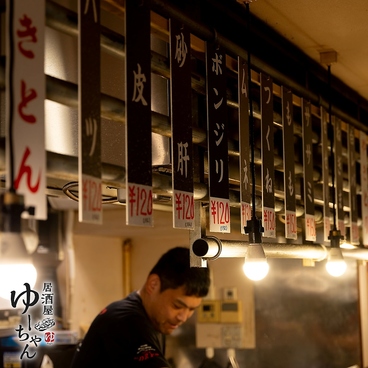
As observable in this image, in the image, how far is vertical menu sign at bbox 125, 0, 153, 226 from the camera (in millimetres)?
2652

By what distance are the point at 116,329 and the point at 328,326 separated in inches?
131

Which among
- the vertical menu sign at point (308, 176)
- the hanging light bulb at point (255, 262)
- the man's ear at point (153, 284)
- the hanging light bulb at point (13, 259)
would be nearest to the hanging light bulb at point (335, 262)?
the vertical menu sign at point (308, 176)

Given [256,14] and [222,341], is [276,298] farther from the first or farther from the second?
[256,14]

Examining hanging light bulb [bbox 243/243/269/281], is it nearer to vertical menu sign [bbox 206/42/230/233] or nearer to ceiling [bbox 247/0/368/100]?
vertical menu sign [bbox 206/42/230/233]

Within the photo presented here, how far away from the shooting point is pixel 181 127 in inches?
124

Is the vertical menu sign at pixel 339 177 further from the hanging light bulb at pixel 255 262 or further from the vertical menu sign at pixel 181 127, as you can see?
the vertical menu sign at pixel 181 127

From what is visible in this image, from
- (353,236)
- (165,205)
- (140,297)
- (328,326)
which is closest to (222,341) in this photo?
(328,326)

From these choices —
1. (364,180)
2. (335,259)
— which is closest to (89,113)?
(335,259)

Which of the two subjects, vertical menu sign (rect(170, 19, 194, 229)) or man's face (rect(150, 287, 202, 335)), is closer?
vertical menu sign (rect(170, 19, 194, 229))

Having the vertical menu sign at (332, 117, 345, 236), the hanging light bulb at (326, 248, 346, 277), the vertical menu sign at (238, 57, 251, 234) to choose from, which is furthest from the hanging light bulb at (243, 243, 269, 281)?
the vertical menu sign at (332, 117, 345, 236)

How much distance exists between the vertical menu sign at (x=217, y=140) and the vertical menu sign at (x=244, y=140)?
0.64 ft

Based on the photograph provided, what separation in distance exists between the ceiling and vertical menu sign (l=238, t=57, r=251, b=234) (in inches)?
21.3

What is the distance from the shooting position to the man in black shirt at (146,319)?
13.2 ft

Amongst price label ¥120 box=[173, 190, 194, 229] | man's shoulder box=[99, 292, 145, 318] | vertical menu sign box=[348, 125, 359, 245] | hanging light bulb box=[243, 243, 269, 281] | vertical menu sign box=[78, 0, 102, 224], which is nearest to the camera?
vertical menu sign box=[78, 0, 102, 224]
